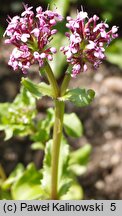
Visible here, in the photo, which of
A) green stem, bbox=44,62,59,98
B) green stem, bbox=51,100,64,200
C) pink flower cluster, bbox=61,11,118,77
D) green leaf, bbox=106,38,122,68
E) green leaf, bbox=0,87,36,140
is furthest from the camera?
green leaf, bbox=106,38,122,68


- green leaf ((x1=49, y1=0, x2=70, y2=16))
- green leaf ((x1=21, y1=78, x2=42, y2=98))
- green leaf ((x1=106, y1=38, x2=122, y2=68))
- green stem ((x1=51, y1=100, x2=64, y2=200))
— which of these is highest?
green leaf ((x1=49, y1=0, x2=70, y2=16))

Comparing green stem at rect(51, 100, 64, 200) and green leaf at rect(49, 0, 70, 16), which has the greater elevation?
green leaf at rect(49, 0, 70, 16)

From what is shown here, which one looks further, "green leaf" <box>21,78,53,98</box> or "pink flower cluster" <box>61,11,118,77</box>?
"green leaf" <box>21,78,53,98</box>

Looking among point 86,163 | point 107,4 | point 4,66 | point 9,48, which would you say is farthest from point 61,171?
point 107,4

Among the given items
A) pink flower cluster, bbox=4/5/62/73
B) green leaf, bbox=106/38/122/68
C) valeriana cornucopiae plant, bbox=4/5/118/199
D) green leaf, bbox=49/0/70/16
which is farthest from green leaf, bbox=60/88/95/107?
green leaf, bbox=49/0/70/16

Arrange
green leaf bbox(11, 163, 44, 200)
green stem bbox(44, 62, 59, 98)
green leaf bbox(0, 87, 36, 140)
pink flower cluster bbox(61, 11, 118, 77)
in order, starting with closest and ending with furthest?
pink flower cluster bbox(61, 11, 118, 77), green stem bbox(44, 62, 59, 98), green leaf bbox(0, 87, 36, 140), green leaf bbox(11, 163, 44, 200)

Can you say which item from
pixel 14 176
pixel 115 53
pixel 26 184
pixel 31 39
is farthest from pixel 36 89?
pixel 115 53

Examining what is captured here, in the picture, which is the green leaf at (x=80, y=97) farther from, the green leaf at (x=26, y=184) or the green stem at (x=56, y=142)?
the green leaf at (x=26, y=184)

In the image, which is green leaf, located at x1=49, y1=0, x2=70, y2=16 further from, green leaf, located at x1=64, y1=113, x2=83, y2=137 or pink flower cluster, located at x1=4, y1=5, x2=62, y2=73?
pink flower cluster, located at x1=4, y1=5, x2=62, y2=73
